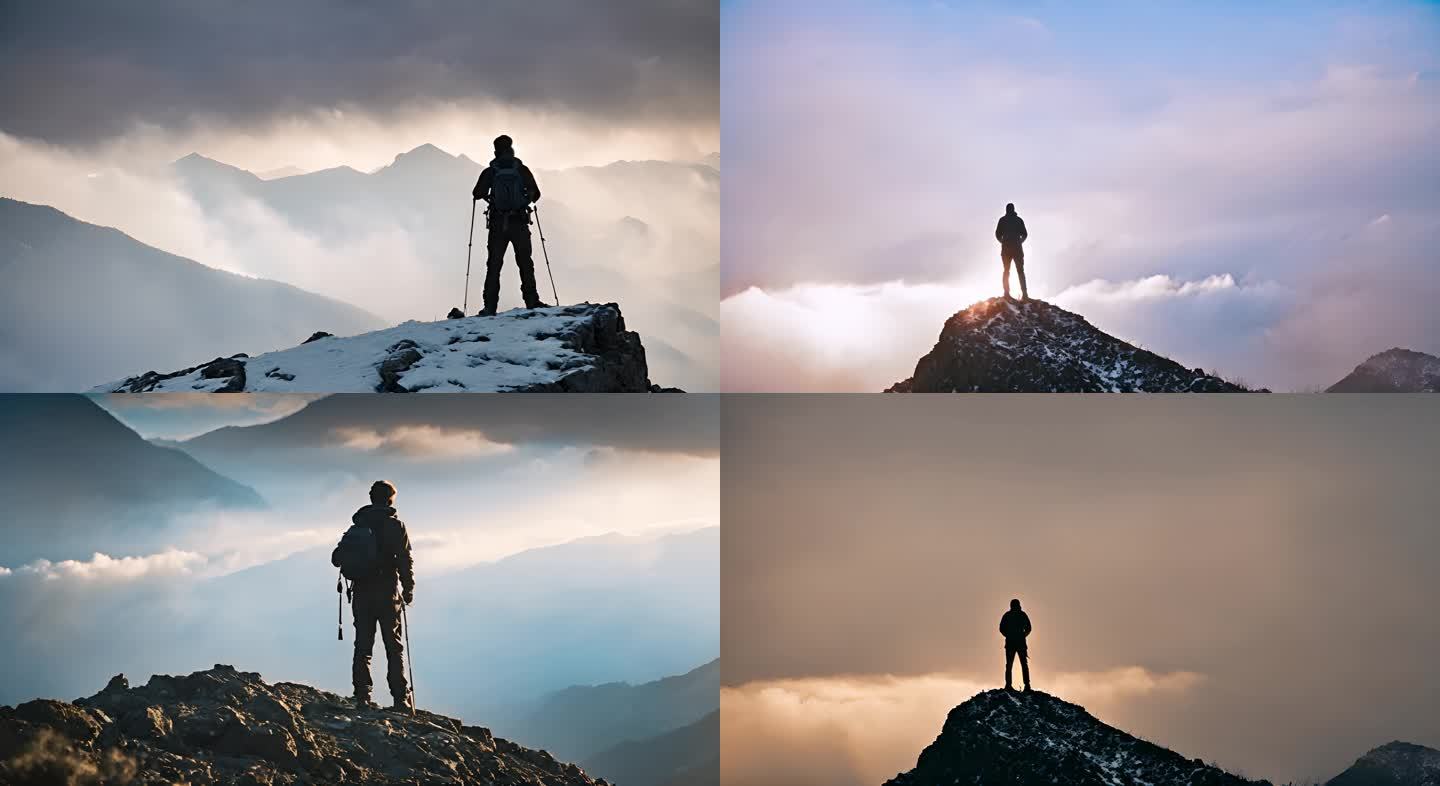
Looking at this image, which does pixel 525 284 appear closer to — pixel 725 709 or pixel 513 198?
pixel 513 198

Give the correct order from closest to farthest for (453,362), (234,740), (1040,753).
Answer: (234,740) → (1040,753) → (453,362)

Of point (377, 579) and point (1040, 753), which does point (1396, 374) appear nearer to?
point (1040, 753)

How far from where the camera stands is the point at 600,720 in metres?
20.7

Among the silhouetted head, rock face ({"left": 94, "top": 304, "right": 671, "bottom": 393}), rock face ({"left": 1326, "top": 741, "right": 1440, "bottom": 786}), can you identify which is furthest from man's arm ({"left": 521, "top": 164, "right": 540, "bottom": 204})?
rock face ({"left": 1326, "top": 741, "right": 1440, "bottom": 786})

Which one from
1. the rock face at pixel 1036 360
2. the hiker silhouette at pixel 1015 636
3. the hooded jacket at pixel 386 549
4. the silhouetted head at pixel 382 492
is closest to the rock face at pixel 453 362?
the silhouetted head at pixel 382 492

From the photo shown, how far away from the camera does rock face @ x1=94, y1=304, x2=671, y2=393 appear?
18438 mm

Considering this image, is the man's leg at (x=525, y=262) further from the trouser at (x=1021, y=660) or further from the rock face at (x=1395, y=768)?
the rock face at (x=1395, y=768)

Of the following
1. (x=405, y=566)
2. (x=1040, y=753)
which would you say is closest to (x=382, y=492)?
(x=405, y=566)

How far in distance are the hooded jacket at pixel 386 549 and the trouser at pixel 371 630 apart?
101 millimetres

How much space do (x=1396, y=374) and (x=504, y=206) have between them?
16577mm

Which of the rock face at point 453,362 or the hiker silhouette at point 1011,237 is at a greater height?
the hiker silhouette at point 1011,237

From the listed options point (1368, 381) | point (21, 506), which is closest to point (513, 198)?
point (21, 506)

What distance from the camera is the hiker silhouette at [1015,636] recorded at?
17.7m

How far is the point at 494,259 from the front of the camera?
796 inches
